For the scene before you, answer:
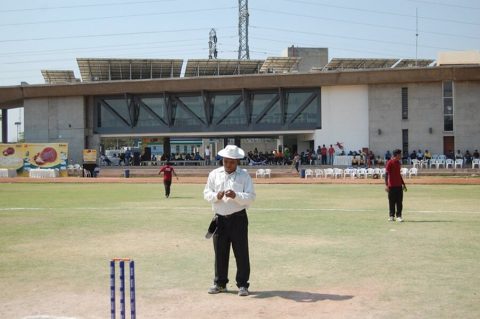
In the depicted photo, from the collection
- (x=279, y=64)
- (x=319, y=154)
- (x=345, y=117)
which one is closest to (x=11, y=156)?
(x=279, y=64)

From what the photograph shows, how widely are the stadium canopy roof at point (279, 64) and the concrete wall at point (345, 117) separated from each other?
442 centimetres

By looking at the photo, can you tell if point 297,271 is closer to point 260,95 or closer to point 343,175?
point 343,175

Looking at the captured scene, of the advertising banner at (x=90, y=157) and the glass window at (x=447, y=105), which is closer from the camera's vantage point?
the advertising banner at (x=90, y=157)

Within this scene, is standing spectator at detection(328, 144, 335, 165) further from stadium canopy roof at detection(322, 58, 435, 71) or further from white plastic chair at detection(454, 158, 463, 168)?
white plastic chair at detection(454, 158, 463, 168)

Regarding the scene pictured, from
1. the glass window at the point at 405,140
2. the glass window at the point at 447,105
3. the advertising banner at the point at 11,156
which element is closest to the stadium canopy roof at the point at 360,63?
the glass window at the point at 447,105

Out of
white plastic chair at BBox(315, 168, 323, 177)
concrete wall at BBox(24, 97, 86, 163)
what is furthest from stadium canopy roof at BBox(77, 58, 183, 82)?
white plastic chair at BBox(315, 168, 323, 177)

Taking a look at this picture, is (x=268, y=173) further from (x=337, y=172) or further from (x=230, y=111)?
(x=230, y=111)

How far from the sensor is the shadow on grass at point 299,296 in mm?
8102

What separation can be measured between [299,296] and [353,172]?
126 ft

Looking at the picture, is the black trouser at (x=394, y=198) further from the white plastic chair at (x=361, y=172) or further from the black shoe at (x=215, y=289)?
the white plastic chair at (x=361, y=172)

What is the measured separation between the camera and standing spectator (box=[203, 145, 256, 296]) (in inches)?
336

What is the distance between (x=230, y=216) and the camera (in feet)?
28.3

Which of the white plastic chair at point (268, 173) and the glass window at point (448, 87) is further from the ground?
the glass window at point (448, 87)

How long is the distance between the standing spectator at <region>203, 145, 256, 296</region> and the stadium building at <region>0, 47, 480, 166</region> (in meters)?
46.8
